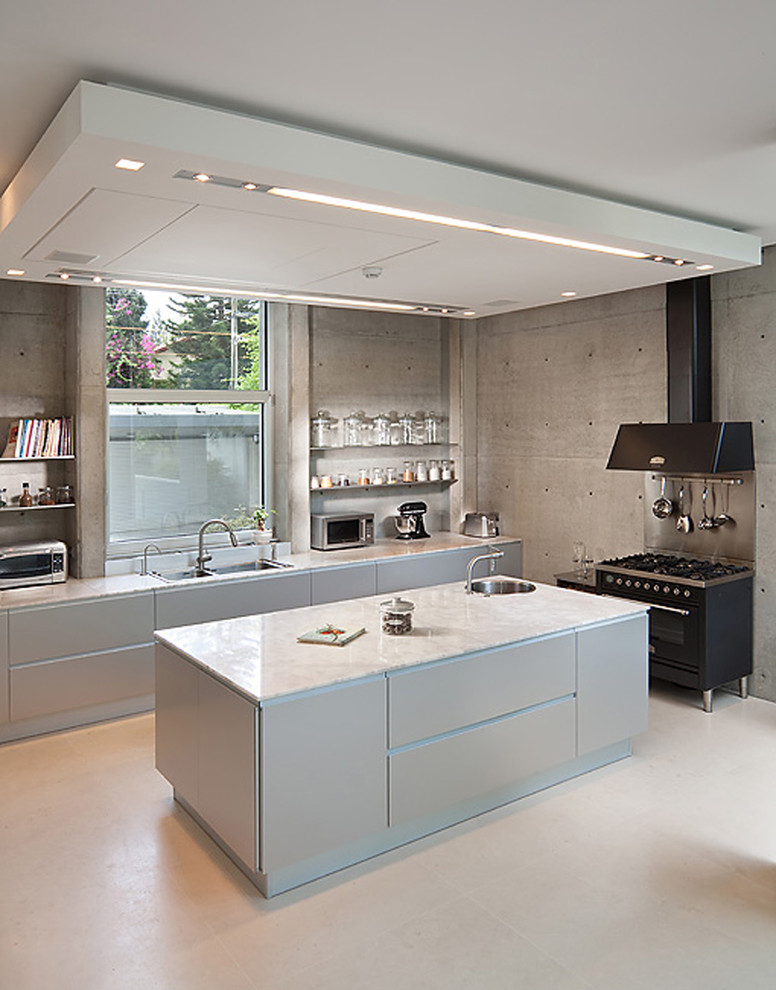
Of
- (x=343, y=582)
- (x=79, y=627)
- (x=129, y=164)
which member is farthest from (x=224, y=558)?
(x=129, y=164)

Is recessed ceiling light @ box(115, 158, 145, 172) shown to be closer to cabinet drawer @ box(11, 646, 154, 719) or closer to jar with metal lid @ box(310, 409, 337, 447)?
cabinet drawer @ box(11, 646, 154, 719)

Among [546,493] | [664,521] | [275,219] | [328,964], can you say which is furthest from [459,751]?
[546,493]

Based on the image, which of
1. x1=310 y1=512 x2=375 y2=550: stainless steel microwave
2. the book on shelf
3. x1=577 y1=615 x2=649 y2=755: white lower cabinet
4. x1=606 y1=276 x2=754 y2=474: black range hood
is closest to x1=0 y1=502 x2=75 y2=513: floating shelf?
the book on shelf

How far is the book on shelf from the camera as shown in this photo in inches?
211

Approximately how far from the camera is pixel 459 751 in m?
3.71

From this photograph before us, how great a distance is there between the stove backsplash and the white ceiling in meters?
1.84

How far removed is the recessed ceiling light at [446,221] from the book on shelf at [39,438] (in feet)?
10.1

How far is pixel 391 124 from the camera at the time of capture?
299cm

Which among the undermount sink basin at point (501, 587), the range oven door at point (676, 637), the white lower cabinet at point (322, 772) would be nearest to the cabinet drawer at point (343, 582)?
the undermount sink basin at point (501, 587)

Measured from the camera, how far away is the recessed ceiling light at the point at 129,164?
2729 mm

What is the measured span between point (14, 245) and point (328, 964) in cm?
346

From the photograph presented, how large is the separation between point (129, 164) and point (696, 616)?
13.9ft

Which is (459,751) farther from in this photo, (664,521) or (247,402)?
(247,402)

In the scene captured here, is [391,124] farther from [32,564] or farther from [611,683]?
[32,564]
